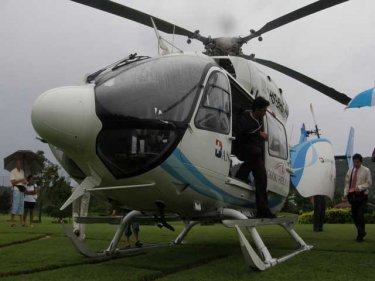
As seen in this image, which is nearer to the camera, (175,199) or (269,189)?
(175,199)

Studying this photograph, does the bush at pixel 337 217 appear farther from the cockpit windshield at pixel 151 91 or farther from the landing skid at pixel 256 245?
the cockpit windshield at pixel 151 91

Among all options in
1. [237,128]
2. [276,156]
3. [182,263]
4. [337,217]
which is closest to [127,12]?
[237,128]

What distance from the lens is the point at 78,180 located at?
5.29m

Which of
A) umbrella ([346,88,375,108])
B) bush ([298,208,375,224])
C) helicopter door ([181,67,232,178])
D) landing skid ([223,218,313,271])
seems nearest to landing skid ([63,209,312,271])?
landing skid ([223,218,313,271])

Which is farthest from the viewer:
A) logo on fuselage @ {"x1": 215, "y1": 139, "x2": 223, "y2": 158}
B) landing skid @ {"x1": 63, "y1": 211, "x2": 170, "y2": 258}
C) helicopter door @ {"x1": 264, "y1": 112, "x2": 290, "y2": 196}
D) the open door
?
the open door

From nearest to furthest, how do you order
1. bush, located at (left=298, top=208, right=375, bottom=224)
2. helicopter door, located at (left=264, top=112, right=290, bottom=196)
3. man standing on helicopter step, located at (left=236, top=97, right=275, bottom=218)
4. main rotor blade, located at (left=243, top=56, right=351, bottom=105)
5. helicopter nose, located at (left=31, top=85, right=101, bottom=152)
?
helicopter nose, located at (left=31, top=85, right=101, bottom=152)
man standing on helicopter step, located at (left=236, top=97, right=275, bottom=218)
helicopter door, located at (left=264, top=112, right=290, bottom=196)
main rotor blade, located at (left=243, top=56, right=351, bottom=105)
bush, located at (left=298, top=208, right=375, bottom=224)

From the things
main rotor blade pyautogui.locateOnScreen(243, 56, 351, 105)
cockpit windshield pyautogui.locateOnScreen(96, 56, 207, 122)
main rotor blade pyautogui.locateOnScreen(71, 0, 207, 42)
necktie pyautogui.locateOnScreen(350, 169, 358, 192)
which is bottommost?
necktie pyautogui.locateOnScreen(350, 169, 358, 192)

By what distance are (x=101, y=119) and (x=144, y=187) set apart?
0.86m

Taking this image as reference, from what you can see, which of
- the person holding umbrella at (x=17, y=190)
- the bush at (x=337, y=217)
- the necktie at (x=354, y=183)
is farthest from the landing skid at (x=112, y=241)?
the bush at (x=337, y=217)

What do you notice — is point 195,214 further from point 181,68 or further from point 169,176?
point 181,68

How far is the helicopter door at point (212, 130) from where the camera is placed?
496cm

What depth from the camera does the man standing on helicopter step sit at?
612 centimetres

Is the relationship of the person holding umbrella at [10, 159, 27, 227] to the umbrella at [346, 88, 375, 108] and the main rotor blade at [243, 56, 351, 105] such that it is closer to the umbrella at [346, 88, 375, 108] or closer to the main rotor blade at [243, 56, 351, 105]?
the main rotor blade at [243, 56, 351, 105]

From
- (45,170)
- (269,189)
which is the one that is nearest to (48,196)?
(45,170)
